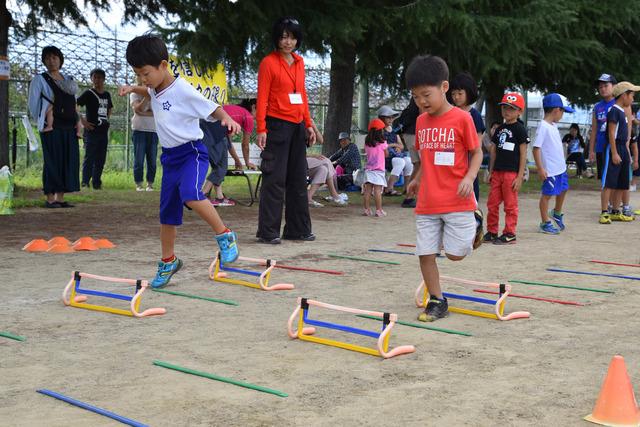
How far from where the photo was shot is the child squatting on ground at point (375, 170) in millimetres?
12602

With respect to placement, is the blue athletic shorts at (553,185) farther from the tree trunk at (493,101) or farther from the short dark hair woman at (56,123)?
the tree trunk at (493,101)

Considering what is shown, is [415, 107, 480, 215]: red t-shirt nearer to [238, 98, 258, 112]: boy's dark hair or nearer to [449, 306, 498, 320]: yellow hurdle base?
[449, 306, 498, 320]: yellow hurdle base

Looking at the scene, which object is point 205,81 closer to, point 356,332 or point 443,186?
point 443,186

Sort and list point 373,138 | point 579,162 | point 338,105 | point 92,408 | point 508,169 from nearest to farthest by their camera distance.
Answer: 1. point 92,408
2. point 508,169
3. point 373,138
4. point 338,105
5. point 579,162

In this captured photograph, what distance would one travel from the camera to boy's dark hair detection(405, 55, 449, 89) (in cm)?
562

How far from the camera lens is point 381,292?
6832 mm

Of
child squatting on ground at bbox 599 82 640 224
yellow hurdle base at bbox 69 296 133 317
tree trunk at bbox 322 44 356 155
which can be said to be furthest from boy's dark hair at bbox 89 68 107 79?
yellow hurdle base at bbox 69 296 133 317

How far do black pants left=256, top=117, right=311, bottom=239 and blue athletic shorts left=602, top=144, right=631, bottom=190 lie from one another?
15.7 feet

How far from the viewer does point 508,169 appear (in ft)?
A: 33.0

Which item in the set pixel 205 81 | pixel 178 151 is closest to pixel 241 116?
pixel 205 81

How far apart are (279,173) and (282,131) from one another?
0.45m

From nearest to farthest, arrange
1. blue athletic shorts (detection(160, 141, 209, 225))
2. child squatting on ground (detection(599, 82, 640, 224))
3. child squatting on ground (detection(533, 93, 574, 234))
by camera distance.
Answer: blue athletic shorts (detection(160, 141, 209, 225))
child squatting on ground (detection(533, 93, 574, 234))
child squatting on ground (detection(599, 82, 640, 224))

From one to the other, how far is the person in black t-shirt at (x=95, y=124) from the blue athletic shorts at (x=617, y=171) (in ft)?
28.2

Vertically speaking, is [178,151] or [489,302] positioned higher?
[178,151]
